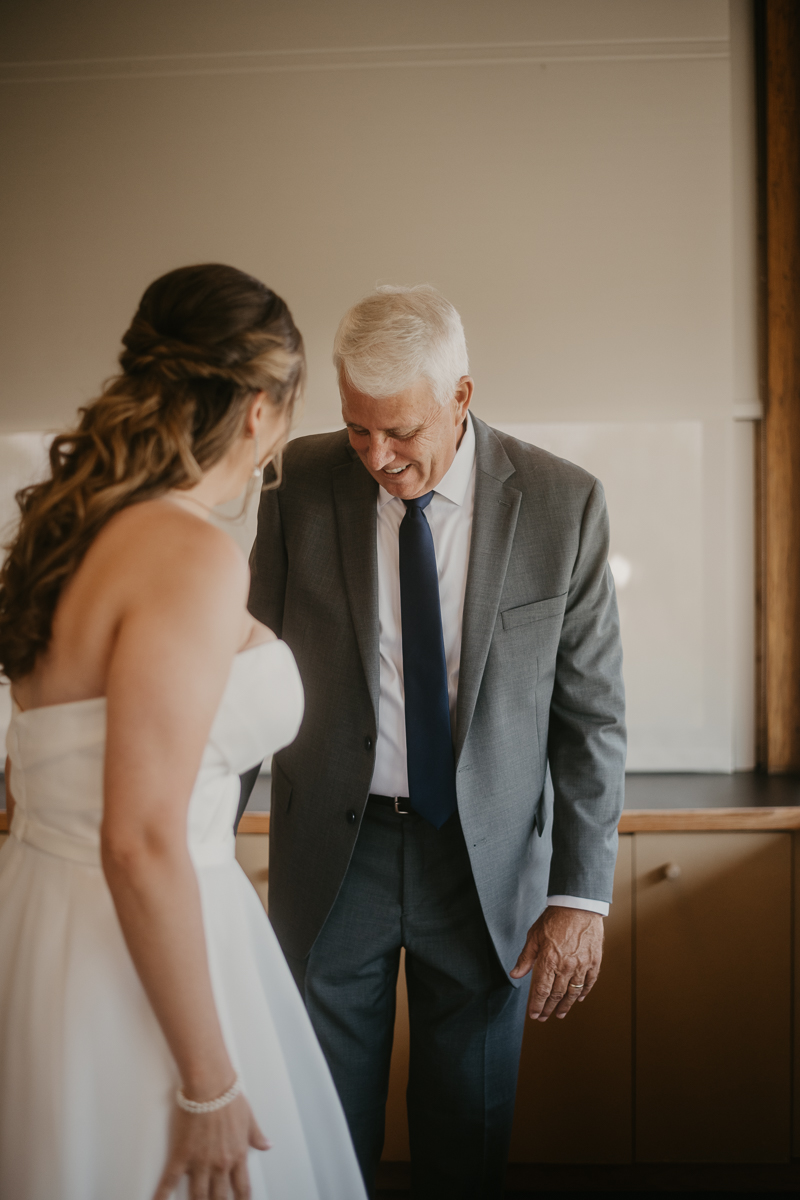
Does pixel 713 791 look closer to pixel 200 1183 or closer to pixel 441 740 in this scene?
pixel 441 740

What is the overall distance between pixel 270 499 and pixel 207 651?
0.72m

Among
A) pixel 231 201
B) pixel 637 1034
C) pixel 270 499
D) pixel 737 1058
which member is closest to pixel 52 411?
pixel 231 201

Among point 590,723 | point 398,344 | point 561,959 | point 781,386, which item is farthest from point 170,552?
point 781,386

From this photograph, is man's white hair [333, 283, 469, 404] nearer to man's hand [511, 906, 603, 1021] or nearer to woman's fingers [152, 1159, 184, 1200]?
man's hand [511, 906, 603, 1021]

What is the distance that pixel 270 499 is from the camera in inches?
59.3

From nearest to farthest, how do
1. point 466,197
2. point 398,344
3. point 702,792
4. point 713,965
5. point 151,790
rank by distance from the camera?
point 151,790, point 398,344, point 713,965, point 702,792, point 466,197

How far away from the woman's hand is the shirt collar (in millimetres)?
920

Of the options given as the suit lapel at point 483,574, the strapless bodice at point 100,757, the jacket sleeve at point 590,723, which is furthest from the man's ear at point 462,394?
the strapless bodice at point 100,757

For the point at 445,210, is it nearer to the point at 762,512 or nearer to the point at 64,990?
the point at 762,512

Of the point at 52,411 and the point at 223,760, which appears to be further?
the point at 52,411

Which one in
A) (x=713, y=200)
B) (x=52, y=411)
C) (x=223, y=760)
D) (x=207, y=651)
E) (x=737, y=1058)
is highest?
(x=713, y=200)

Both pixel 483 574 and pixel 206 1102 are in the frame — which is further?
pixel 483 574

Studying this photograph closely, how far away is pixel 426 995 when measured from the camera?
144 centimetres

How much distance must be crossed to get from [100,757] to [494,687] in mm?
652
